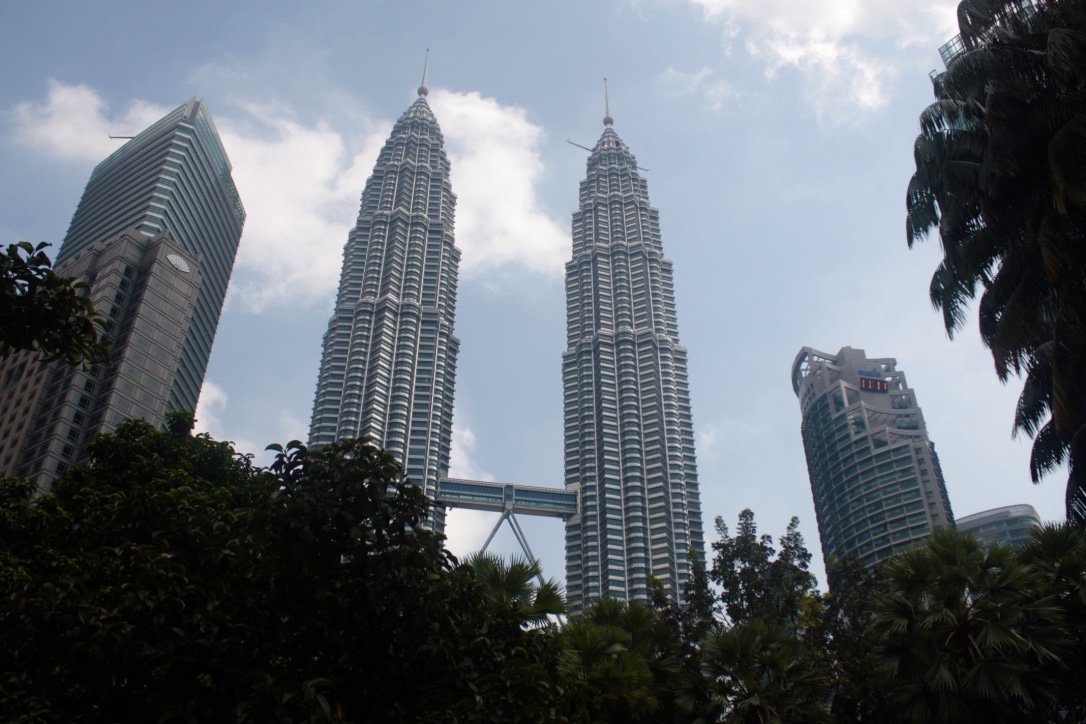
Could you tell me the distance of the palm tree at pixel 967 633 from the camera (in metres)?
15.9

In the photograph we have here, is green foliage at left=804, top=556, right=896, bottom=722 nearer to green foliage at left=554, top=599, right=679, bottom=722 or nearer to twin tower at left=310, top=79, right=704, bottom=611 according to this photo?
green foliage at left=554, top=599, right=679, bottom=722

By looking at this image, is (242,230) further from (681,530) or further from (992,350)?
(992,350)

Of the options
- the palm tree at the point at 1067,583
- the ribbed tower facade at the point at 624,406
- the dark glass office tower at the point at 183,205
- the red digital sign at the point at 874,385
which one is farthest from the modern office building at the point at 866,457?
the palm tree at the point at 1067,583

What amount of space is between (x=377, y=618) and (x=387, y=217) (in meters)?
159

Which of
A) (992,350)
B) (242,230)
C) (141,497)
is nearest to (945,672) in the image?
(992,350)

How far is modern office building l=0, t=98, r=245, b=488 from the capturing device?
279ft

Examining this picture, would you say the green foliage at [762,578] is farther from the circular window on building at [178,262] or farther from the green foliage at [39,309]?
the circular window on building at [178,262]

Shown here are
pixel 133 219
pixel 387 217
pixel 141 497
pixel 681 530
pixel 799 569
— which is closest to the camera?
pixel 141 497

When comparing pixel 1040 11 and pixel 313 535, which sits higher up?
pixel 1040 11

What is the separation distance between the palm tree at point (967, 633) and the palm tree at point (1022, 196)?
7.26 feet

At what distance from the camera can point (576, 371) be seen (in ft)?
527

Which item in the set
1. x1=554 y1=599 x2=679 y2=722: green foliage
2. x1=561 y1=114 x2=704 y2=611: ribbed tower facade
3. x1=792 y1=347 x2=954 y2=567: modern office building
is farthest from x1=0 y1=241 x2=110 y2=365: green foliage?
x1=792 y1=347 x2=954 y2=567: modern office building

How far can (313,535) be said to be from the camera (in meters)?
11.5

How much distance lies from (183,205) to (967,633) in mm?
130092
